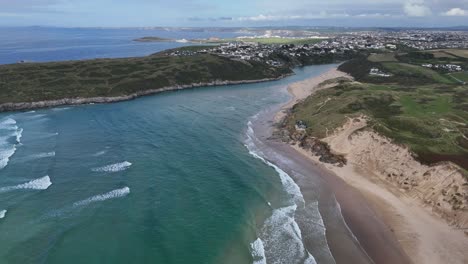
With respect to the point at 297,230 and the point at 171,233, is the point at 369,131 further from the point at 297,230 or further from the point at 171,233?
the point at 171,233

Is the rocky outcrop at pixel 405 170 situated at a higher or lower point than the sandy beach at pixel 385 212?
higher

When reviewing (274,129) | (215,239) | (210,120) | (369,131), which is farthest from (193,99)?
(215,239)

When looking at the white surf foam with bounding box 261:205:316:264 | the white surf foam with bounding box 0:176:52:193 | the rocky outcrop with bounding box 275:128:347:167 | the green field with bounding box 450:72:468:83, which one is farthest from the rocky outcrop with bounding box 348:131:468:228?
the green field with bounding box 450:72:468:83

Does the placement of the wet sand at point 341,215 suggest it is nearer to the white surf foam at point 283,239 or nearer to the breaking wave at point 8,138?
the white surf foam at point 283,239

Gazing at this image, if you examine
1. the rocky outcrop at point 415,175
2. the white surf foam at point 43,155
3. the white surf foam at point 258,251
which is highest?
the rocky outcrop at point 415,175

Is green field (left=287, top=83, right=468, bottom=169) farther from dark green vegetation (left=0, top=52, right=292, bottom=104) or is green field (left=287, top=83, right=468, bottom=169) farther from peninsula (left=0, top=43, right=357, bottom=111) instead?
dark green vegetation (left=0, top=52, right=292, bottom=104)

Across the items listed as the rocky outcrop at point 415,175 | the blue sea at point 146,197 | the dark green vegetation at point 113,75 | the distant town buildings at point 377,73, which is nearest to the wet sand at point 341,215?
the blue sea at point 146,197
